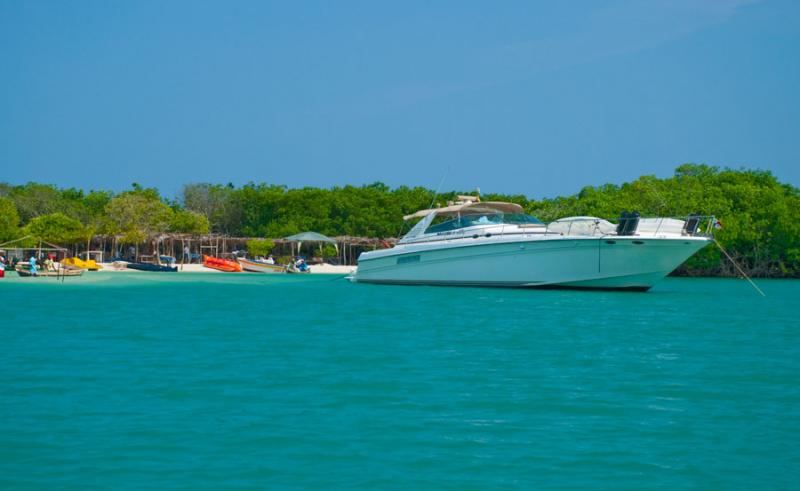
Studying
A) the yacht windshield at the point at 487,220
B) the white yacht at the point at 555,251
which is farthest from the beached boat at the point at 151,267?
the yacht windshield at the point at 487,220

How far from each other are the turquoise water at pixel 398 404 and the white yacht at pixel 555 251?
7665 mm

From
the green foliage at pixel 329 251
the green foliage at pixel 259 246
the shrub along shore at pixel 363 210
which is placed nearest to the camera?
the shrub along shore at pixel 363 210

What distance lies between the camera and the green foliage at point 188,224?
59.5m

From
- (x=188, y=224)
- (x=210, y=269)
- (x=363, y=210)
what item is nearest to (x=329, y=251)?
(x=363, y=210)

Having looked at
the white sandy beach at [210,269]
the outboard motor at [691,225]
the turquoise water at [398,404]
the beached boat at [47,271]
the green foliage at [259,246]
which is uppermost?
the green foliage at [259,246]

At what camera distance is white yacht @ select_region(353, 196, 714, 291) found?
23.7 meters

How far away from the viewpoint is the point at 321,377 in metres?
9.65

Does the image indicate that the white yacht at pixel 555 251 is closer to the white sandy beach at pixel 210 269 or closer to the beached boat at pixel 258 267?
the white sandy beach at pixel 210 269

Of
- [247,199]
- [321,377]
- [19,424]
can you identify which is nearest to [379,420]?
[321,377]

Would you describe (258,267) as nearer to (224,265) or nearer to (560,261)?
(224,265)

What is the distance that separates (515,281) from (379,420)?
18.7 meters

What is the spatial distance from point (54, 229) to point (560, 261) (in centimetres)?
3753

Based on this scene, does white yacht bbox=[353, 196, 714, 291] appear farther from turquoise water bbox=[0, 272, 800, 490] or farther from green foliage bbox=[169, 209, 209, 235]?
green foliage bbox=[169, 209, 209, 235]

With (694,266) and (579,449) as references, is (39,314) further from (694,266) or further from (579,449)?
(694,266)
